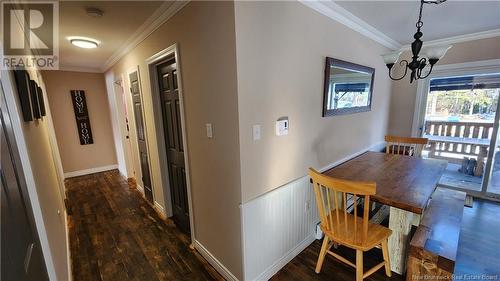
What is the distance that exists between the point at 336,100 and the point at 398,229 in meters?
1.34

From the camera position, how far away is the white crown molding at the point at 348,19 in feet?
6.14

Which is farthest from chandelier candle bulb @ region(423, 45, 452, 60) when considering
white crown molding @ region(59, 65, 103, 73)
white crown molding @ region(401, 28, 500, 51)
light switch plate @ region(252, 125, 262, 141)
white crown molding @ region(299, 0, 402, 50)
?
white crown molding @ region(59, 65, 103, 73)

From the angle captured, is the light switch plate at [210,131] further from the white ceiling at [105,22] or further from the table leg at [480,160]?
the table leg at [480,160]

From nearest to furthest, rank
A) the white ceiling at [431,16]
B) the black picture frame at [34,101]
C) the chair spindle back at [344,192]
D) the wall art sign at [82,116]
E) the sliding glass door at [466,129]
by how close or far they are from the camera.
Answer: the chair spindle back at [344,192] → the black picture frame at [34,101] → the white ceiling at [431,16] → the sliding glass door at [466,129] → the wall art sign at [82,116]

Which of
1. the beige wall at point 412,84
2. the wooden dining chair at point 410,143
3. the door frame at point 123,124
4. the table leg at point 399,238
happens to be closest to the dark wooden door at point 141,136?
the door frame at point 123,124

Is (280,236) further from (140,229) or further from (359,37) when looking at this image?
(359,37)

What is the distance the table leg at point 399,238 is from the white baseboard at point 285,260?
2.38 feet

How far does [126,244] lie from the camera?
230 cm

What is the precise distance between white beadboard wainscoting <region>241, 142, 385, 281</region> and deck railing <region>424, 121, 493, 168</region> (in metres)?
2.91

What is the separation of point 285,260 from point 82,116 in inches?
Result: 200

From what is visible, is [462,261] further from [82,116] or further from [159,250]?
[82,116]

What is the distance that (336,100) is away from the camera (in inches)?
90.2

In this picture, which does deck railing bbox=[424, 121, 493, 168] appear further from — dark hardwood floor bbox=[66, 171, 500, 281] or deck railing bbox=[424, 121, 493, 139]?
dark hardwood floor bbox=[66, 171, 500, 281]

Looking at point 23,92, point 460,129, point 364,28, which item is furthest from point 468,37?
point 23,92
